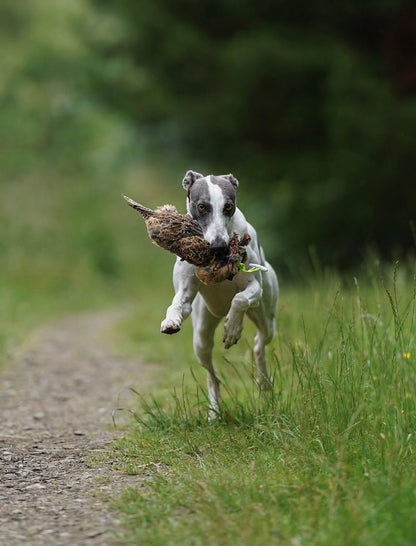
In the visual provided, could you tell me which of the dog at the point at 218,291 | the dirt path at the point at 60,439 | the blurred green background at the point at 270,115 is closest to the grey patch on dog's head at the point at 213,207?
the dog at the point at 218,291

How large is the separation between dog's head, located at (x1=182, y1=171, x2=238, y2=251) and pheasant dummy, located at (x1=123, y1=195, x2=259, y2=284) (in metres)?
0.05

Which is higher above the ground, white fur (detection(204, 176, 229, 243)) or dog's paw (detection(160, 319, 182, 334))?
white fur (detection(204, 176, 229, 243))

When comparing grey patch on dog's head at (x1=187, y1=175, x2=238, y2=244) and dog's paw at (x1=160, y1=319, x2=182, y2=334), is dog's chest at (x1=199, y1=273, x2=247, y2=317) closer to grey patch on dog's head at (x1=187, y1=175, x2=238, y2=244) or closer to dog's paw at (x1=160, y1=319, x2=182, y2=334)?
grey patch on dog's head at (x1=187, y1=175, x2=238, y2=244)

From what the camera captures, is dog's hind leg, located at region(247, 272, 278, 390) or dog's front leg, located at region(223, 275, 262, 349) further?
dog's hind leg, located at region(247, 272, 278, 390)

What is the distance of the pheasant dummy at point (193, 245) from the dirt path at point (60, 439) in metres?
1.16

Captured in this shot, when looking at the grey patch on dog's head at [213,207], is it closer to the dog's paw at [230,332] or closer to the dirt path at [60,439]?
the dog's paw at [230,332]

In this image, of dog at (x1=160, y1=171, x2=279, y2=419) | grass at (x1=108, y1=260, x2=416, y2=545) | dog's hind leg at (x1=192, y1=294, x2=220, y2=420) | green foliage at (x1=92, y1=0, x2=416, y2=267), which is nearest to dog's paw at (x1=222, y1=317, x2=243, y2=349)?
dog at (x1=160, y1=171, x2=279, y2=419)

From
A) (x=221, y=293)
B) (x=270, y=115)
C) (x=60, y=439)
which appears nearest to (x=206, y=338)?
(x=221, y=293)

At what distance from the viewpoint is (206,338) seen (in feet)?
16.7

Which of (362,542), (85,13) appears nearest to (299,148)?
(85,13)

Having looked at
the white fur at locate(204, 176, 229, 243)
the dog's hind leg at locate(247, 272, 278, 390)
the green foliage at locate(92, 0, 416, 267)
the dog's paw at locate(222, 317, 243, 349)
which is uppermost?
the green foliage at locate(92, 0, 416, 267)

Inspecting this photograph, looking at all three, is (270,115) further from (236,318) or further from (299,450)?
(299,450)

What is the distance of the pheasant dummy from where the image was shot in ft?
13.8

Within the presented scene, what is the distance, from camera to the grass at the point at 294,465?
3.04 meters
